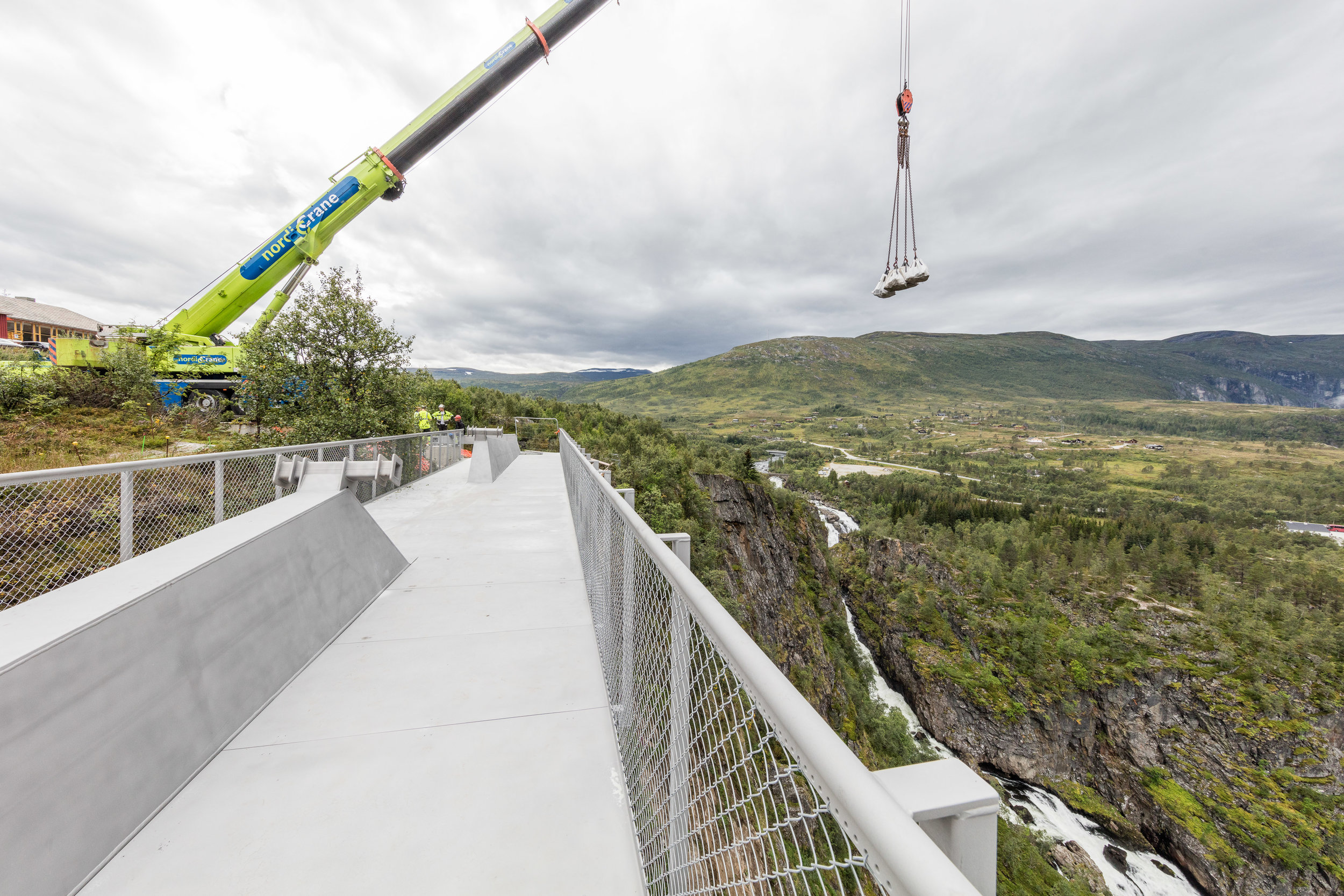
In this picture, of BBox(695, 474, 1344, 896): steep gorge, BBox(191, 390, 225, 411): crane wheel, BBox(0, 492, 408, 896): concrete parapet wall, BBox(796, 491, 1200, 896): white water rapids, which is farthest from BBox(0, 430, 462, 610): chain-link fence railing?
BBox(796, 491, 1200, 896): white water rapids

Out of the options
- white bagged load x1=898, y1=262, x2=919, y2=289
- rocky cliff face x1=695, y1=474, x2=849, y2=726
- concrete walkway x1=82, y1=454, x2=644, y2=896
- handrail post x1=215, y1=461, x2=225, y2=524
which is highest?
white bagged load x1=898, y1=262, x2=919, y2=289

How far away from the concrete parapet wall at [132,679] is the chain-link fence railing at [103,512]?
7.07 feet

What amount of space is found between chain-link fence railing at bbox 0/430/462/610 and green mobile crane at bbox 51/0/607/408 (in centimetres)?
1167

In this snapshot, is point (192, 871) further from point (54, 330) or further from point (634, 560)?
point (54, 330)

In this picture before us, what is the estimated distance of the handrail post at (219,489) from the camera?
557 centimetres

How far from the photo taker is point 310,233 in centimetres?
1461

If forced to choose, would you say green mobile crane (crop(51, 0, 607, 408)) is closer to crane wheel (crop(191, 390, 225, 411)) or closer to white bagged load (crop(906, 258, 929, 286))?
crane wheel (crop(191, 390, 225, 411))

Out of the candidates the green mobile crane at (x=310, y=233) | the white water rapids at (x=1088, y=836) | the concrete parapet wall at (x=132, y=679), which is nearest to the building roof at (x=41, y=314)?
the green mobile crane at (x=310, y=233)

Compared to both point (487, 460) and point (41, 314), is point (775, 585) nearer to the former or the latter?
point (487, 460)

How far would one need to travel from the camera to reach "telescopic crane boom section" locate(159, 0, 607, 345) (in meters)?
14.4

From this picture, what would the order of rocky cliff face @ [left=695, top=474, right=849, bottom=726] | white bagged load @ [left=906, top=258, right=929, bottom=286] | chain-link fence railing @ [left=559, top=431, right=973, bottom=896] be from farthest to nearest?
rocky cliff face @ [left=695, top=474, right=849, bottom=726], white bagged load @ [left=906, top=258, right=929, bottom=286], chain-link fence railing @ [left=559, top=431, right=973, bottom=896]

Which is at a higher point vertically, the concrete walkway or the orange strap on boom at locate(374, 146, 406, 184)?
the orange strap on boom at locate(374, 146, 406, 184)

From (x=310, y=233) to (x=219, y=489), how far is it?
12.8 m

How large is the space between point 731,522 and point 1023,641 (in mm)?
47304
